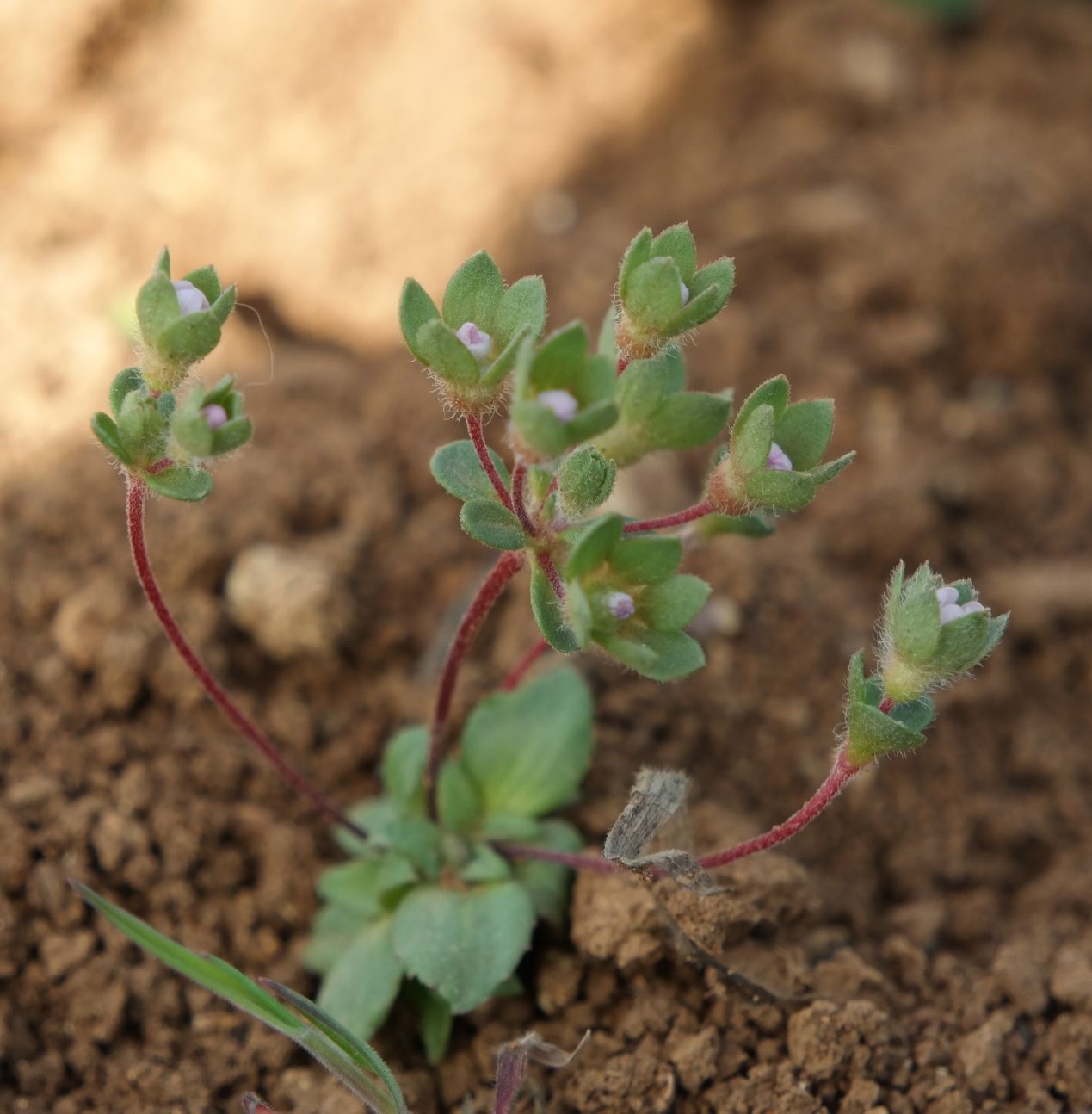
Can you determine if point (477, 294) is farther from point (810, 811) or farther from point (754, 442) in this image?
point (810, 811)

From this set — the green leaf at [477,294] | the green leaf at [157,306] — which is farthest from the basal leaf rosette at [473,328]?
the green leaf at [157,306]

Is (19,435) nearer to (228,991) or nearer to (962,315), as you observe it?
(228,991)

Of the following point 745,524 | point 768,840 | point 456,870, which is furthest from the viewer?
point 456,870

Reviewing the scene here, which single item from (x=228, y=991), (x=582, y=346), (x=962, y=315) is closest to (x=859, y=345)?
(x=962, y=315)

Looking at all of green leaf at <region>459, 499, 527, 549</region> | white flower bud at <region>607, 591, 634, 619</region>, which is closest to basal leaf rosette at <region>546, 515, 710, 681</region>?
white flower bud at <region>607, 591, 634, 619</region>

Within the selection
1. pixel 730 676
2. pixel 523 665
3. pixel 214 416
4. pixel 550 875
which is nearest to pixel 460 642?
pixel 523 665

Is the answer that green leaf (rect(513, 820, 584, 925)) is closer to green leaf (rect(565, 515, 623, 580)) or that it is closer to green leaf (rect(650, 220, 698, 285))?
green leaf (rect(565, 515, 623, 580))

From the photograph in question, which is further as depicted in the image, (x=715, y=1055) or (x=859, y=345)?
(x=859, y=345)
